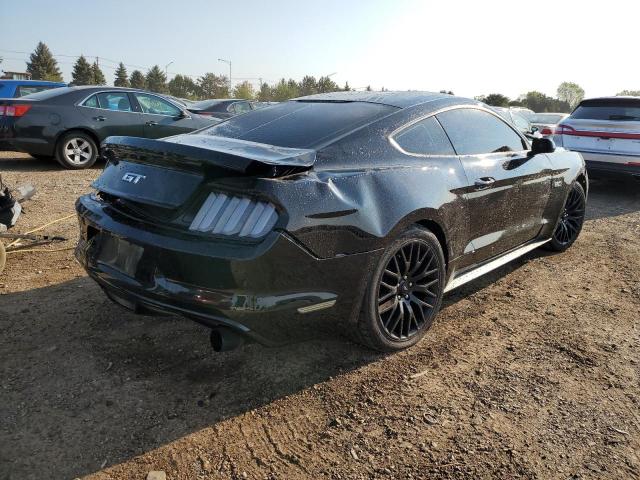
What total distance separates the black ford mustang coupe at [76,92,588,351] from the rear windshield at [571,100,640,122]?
211 inches

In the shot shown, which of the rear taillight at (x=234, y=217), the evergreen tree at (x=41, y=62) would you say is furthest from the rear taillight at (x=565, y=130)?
the evergreen tree at (x=41, y=62)

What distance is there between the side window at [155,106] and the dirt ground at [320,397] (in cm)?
630

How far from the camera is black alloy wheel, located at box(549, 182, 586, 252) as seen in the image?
504cm

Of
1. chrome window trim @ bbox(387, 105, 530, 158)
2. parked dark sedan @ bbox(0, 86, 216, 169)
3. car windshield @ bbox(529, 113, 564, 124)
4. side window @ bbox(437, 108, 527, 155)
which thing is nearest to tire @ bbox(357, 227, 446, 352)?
chrome window trim @ bbox(387, 105, 530, 158)

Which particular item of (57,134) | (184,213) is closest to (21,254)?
(184,213)

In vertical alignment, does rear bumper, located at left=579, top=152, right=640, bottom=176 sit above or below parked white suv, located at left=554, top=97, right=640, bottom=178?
below

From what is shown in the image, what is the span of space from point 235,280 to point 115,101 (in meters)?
8.14

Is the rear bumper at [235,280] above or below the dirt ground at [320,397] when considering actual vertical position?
above

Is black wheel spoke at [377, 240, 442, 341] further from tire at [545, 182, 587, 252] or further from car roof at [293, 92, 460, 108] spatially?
tire at [545, 182, 587, 252]

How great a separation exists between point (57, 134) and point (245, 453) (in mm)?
7919

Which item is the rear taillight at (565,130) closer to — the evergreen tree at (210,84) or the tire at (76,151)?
the tire at (76,151)

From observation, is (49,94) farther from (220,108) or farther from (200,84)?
(200,84)

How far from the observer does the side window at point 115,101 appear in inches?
357

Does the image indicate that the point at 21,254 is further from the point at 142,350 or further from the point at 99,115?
the point at 99,115
